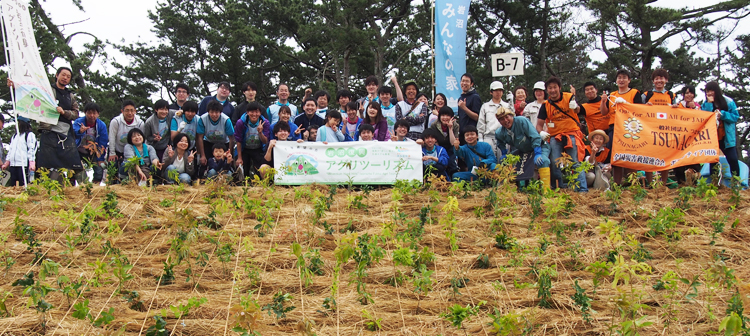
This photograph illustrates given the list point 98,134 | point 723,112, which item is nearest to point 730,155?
point 723,112

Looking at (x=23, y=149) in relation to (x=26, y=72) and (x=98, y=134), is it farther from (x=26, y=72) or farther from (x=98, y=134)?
(x=26, y=72)

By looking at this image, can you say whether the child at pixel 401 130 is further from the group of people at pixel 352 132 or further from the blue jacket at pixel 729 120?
the blue jacket at pixel 729 120

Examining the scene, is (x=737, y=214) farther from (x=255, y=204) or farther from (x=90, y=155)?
(x=90, y=155)

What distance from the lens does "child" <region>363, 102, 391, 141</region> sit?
8094 mm

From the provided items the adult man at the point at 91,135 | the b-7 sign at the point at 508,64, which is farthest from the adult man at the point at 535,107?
the adult man at the point at 91,135

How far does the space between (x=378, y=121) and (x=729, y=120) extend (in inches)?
195

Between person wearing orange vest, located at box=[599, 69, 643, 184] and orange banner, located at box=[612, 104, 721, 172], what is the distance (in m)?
0.13

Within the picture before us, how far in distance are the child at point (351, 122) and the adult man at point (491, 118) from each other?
1781 mm

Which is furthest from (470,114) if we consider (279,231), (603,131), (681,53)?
(681,53)

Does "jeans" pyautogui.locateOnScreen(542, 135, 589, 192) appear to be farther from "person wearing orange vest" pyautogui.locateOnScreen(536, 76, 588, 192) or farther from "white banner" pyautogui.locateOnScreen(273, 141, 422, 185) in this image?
"white banner" pyautogui.locateOnScreen(273, 141, 422, 185)

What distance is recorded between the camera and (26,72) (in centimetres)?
731

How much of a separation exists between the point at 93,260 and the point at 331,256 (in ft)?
5.90

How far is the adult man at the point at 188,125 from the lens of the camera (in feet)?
25.8

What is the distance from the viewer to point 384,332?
3305mm
